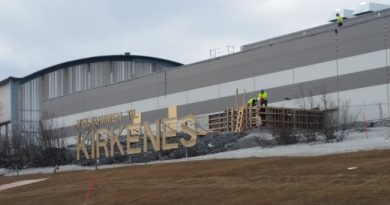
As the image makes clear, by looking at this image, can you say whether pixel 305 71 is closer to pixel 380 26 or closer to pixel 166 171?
pixel 380 26

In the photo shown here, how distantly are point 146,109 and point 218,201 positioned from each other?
143ft

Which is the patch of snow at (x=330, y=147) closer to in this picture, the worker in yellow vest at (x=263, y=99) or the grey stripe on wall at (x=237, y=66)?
the grey stripe on wall at (x=237, y=66)

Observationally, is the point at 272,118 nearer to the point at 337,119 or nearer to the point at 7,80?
the point at 337,119

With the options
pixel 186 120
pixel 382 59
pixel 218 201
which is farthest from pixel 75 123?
pixel 218 201

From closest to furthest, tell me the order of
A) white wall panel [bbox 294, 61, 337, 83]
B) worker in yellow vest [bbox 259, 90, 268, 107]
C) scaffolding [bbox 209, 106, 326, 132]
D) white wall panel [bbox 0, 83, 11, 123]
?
scaffolding [bbox 209, 106, 326, 132] → worker in yellow vest [bbox 259, 90, 268, 107] → white wall panel [bbox 294, 61, 337, 83] → white wall panel [bbox 0, 83, 11, 123]

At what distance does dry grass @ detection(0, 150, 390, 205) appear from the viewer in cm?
1814

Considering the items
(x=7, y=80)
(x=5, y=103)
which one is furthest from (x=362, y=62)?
(x=5, y=103)

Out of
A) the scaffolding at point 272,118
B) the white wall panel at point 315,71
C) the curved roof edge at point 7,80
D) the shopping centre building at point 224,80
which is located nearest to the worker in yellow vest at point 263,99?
the scaffolding at point 272,118

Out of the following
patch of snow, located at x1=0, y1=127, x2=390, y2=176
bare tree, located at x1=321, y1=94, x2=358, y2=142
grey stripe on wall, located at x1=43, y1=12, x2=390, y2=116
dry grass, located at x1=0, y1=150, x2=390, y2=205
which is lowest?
dry grass, located at x1=0, y1=150, x2=390, y2=205

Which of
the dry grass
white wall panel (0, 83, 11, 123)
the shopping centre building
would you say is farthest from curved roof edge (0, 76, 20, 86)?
the dry grass

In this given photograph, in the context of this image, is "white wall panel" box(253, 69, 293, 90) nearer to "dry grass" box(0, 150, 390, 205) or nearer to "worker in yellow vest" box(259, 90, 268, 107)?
"worker in yellow vest" box(259, 90, 268, 107)

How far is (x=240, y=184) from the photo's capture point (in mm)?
22516

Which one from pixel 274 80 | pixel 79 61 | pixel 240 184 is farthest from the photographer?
pixel 79 61

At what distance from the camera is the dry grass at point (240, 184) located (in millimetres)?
18141
